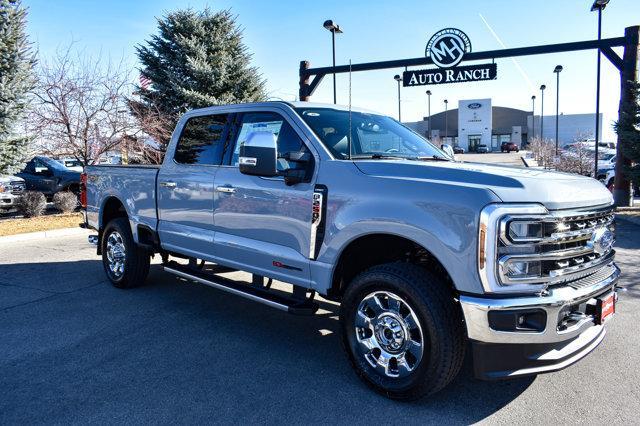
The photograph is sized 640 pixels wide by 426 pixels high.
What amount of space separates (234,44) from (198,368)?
57.4ft

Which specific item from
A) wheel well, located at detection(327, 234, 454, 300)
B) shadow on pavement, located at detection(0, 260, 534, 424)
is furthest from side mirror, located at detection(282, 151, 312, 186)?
shadow on pavement, located at detection(0, 260, 534, 424)

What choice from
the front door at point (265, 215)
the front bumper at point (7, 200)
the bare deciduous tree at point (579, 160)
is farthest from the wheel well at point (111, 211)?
the bare deciduous tree at point (579, 160)

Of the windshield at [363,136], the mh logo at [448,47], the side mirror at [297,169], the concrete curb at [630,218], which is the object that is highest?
the mh logo at [448,47]

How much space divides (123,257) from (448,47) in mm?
13228

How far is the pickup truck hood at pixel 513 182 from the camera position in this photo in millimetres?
3033

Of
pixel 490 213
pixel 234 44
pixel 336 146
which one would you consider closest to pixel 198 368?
pixel 336 146

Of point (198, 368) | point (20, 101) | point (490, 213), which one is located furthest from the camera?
point (20, 101)

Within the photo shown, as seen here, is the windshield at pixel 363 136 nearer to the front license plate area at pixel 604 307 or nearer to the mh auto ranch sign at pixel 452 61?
the front license plate area at pixel 604 307

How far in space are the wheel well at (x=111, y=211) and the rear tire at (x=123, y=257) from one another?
0.25 meters

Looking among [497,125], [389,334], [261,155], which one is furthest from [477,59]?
[497,125]

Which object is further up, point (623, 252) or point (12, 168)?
point (12, 168)

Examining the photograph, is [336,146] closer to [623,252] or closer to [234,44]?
[623,252]

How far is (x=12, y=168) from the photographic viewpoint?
1451cm

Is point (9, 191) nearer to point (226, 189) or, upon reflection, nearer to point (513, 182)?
point (226, 189)
